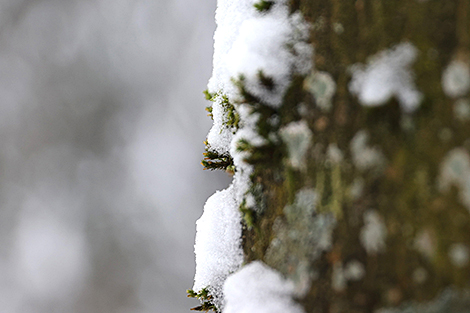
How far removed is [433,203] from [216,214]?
1.24m

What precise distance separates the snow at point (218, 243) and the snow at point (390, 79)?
3.20 ft

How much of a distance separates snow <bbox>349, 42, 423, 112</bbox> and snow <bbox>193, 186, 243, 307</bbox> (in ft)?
3.20

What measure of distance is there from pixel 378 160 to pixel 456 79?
1.07 feet

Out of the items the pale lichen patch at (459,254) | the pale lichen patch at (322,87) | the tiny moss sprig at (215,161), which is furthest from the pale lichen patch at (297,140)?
the tiny moss sprig at (215,161)

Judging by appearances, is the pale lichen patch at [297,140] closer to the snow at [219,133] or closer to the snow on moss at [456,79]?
the snow on moss at [456,79]

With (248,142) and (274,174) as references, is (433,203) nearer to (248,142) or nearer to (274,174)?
(274,174)

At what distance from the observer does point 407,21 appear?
3.74 feet

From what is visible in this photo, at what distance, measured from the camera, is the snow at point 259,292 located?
1.40 metres

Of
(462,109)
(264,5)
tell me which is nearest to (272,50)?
(264,5)

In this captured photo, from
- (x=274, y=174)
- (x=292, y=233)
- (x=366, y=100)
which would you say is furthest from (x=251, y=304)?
(x=366, y=100)

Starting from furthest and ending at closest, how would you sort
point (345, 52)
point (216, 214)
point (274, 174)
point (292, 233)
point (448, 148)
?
point (216, 214) → point (274, 174) → point (292, 233) → point (345, 52) → point (448, 148)

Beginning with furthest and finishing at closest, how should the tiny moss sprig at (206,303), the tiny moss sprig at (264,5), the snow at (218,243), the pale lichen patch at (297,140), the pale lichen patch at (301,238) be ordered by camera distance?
the tiny moss sprig at (206,303) → the snow at (218,243) → the tiny moss sprig at (264,5) → the pale lichen patch at (297,140) → the pale lichen patch at (301,238)

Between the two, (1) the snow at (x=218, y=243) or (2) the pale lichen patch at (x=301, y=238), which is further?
(1) the snow at (x=218, y=243)

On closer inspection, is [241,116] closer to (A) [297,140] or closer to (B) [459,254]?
(A) [297,140]
